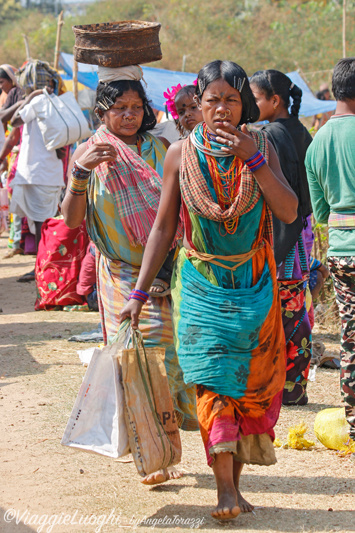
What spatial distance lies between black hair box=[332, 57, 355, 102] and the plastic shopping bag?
1747mm

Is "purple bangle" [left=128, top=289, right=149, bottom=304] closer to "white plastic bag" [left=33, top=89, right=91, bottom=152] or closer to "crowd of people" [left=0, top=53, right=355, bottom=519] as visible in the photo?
"crowd of people" [left=0, top=53, right=355, bottom=519]

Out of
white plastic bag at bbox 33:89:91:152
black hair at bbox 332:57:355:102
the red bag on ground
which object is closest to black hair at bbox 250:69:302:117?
black hair at bbox 332:57:355:102

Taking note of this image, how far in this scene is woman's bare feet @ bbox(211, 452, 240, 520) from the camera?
3104 mm

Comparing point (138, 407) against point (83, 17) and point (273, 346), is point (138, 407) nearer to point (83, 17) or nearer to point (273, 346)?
point (273, 346)

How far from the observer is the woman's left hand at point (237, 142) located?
3.04 metres

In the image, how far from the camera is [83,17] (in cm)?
5000

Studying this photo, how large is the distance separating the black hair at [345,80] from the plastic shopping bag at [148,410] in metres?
1.75

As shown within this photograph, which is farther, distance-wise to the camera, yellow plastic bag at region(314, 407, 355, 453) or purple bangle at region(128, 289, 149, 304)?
yellow plastic bag at region(314, 407, 355, 453)

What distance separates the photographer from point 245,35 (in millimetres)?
38875

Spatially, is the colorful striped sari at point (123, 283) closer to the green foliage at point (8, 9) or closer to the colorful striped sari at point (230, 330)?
the colorful striped sari at point (230, 330)

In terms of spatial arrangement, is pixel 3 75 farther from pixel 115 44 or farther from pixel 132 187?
pixel 132 187

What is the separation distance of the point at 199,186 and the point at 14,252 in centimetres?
875

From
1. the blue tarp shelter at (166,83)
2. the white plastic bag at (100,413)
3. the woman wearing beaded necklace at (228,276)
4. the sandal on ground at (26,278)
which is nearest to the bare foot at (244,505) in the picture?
the woman wearing beaded necklace at (228,276)

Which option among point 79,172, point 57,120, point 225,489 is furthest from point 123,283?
point 57,120
